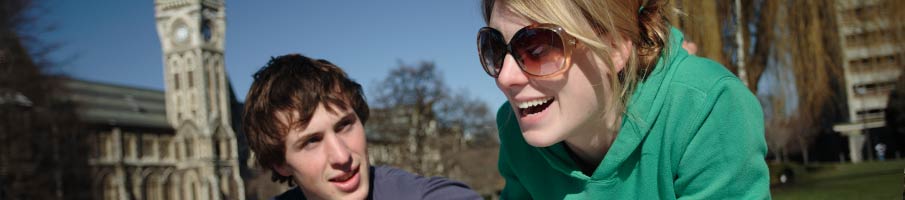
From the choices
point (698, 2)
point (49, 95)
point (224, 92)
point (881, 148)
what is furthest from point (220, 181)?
point (698, 2)

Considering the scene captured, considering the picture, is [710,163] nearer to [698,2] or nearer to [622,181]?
[622,181]

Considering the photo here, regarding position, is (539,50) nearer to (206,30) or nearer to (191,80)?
(206,30)

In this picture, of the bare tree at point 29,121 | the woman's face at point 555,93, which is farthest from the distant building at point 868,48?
the bare tree at point 29,121

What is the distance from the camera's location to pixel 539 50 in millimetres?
1475

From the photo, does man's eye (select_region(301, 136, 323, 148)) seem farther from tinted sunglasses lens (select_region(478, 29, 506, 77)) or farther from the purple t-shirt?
tinted sunglasses lens (select_region(478, 29, 506, 77))

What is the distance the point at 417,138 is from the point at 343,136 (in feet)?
105

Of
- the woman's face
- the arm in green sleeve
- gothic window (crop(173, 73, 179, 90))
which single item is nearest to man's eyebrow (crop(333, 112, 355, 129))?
the woman's face

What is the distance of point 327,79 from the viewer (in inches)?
113

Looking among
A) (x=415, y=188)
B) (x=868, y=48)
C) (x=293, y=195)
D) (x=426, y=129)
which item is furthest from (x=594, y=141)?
(x=426, y=129)

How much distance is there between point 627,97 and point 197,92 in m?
56.4

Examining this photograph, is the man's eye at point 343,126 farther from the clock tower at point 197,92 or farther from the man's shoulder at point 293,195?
the clock tower at point 197,92

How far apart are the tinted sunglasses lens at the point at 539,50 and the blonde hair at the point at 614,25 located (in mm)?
27

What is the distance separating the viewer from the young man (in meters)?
2.76

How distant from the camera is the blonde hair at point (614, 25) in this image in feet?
4.78
